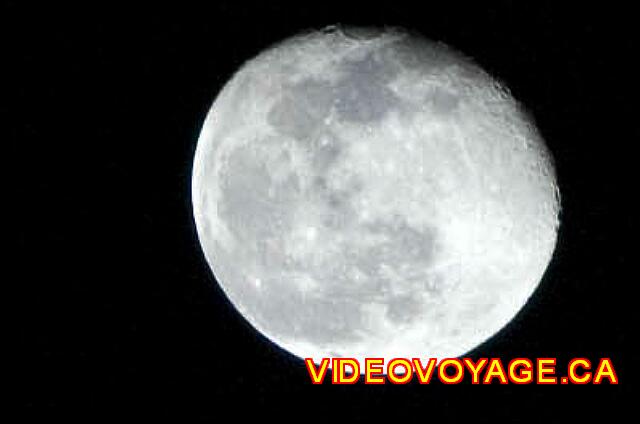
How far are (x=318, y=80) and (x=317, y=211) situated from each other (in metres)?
0.64

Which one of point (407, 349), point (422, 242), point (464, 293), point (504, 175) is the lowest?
point (407, 349)

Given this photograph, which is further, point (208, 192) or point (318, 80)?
point (208, 192)

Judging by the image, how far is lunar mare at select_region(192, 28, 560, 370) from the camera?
374 cm

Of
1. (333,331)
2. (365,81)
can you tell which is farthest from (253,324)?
(365,81)

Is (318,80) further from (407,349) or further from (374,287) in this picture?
(407,349)

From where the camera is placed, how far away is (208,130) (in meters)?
4.34

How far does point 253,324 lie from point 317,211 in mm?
1016

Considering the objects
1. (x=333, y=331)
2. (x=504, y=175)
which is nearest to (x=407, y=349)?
(x=333, y=331)

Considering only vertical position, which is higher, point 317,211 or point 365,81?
point 365,81

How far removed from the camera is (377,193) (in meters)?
3.71

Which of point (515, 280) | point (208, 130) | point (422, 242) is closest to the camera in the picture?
point (422, 242)

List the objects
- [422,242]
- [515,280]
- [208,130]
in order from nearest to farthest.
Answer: [422,242]
[515,280]
[208,130]

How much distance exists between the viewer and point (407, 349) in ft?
13.7

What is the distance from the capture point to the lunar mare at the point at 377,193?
12.3 ft
